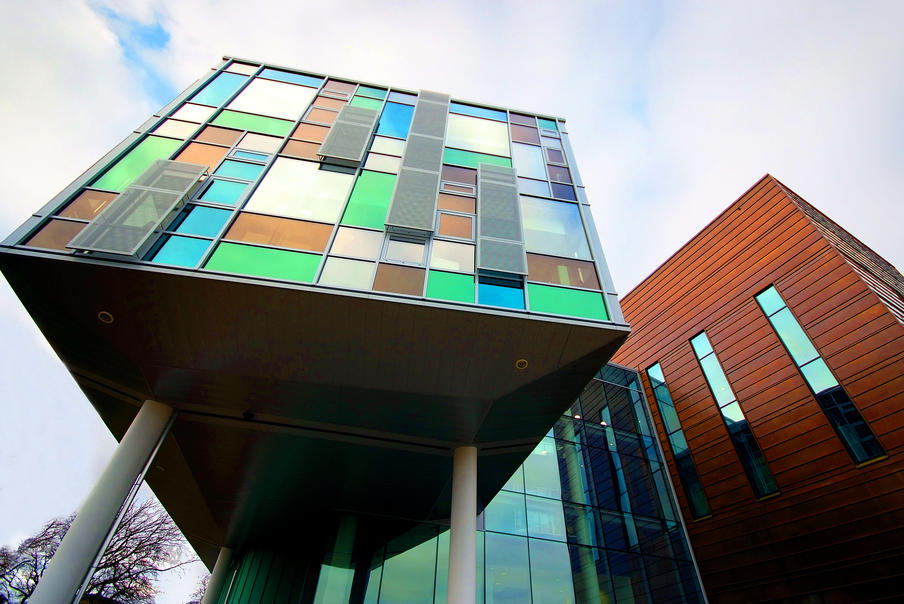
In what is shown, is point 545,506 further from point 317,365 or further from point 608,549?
point 317,365

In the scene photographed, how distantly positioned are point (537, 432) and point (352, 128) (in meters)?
8.84

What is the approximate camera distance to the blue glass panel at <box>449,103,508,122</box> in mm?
14164

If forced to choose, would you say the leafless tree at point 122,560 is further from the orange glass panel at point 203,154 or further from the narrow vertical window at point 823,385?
the narrow vertical window at point 823,385

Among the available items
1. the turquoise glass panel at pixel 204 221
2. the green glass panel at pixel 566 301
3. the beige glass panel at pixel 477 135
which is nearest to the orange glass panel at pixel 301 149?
Answer: the turquoise glass panel at pixel 204 221

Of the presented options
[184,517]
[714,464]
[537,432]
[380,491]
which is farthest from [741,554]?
[184,517]

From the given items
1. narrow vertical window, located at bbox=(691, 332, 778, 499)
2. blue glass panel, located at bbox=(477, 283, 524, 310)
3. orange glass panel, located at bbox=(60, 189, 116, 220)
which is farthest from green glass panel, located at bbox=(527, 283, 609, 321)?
narrow vertical window, located at bbox=(691, 332, 778, 499)

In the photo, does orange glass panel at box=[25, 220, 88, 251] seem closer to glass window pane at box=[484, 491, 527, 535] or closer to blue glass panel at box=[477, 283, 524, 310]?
blue glass panel at box=[477, 283, 524, 310]

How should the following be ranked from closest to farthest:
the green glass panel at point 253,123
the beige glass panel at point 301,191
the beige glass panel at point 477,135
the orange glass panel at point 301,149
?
the beige glass panel at point 301,191 → the orange glass panel at point 301,149 → the green glass panel at point 253,123 → the beige glass panel at point 477,135

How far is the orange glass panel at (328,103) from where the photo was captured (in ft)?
42.7

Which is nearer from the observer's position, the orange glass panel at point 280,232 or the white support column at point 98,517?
the white support column at point 98,517

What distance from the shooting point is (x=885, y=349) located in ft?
41.5

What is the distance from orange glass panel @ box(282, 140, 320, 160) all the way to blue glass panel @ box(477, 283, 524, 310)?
18.5 feet

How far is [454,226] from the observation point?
992 centimetres

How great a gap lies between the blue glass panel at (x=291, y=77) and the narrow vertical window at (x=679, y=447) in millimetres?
17543
